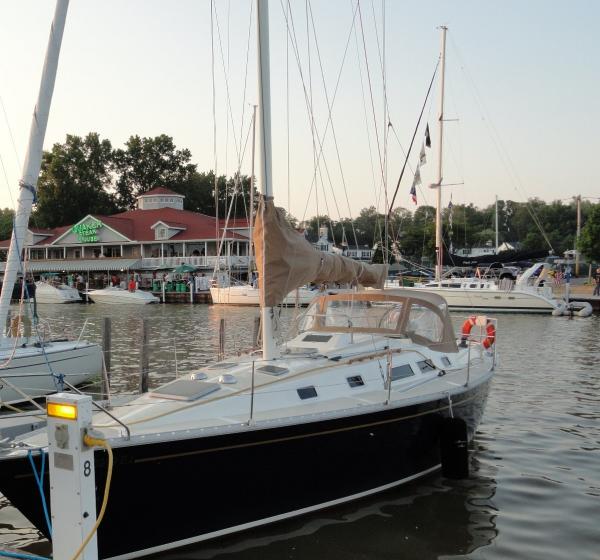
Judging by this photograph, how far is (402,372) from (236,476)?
3293 millimetres

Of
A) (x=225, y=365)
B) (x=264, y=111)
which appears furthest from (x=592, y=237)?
(x=225, y=365)

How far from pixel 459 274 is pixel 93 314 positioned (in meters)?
26.8

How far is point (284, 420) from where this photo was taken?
21.9 ft

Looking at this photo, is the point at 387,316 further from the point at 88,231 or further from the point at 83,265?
the point at 88,231

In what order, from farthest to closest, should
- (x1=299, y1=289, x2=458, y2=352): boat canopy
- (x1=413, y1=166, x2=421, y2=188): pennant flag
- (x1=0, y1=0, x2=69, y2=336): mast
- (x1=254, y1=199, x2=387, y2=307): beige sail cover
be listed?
1. (x1=413, y1=166, x2=421, y2=188): pennant flag
2. (x1=0, y1=0, x2=69, y2=336): mast
3. (x1=299, y1=289, x2=458, y2=352): boat canopy
4. (x1=254, y1=199, x2=387, y2=307): beige sail cover

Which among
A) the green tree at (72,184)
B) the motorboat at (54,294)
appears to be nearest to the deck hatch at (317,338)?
the motorboat at (54,294)

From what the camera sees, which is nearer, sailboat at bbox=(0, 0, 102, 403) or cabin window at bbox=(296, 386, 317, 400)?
cabin window at bbox=(296, 386, 317, 400)

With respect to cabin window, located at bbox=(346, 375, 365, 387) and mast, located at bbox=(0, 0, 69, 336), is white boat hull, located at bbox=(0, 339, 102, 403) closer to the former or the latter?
mast, located at bbox=(0, 0, 69, 336)

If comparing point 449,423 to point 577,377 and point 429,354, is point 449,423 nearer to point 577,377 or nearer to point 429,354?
point 429,354

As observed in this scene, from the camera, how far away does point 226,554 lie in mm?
6449

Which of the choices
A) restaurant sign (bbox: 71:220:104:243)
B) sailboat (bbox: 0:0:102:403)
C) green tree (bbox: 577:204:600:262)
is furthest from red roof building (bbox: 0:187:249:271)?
sailboat (bbox: 0:0:102:403)

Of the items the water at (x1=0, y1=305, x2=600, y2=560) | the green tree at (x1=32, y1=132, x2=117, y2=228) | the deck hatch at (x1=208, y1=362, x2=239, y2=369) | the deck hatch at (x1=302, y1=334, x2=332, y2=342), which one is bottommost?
the water at (x1=0, y1=305, x2=600, y2=560)

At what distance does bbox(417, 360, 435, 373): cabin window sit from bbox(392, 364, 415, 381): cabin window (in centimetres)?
34

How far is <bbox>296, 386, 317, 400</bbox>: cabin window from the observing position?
7.50 m
